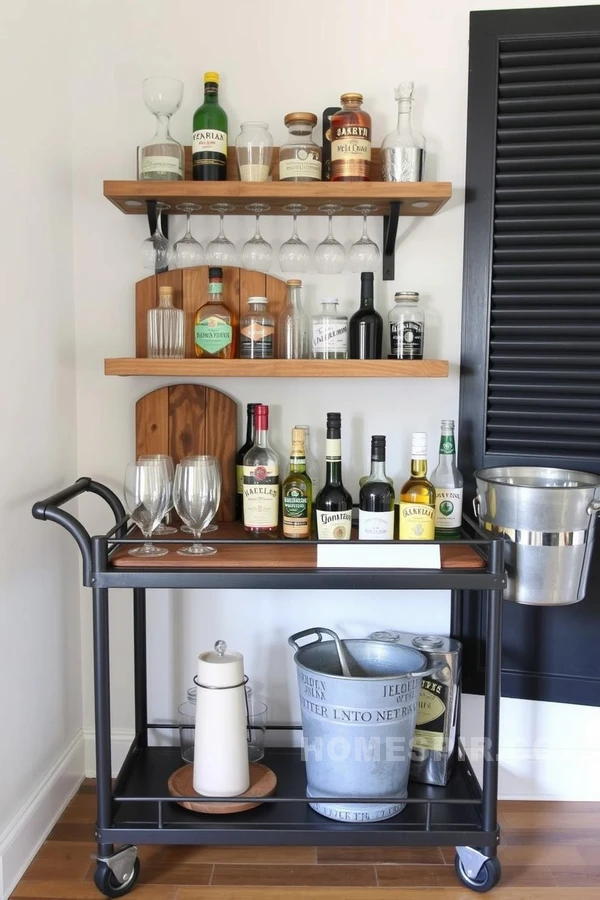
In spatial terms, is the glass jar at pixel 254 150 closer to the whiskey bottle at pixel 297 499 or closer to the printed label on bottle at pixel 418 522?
the whiskey bottle at pixel 297 499

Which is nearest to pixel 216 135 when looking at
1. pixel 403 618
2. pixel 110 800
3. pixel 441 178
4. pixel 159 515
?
pixel 441 178

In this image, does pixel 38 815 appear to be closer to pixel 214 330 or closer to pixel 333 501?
pixel 333 501

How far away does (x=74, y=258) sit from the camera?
1926 millimetres

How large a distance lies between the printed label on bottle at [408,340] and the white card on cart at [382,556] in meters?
0.46

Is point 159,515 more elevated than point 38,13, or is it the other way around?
point 38,13

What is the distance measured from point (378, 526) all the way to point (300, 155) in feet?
2.74

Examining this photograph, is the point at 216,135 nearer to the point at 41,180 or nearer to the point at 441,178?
the point at 41,180

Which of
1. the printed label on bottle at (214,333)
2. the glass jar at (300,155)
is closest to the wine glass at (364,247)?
the glass jar at (300,155)

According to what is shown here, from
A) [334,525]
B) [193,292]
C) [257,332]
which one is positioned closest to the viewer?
[334,525]

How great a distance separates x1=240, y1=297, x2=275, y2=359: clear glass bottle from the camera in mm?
1762

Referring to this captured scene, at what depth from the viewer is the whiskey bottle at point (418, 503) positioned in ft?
5.34

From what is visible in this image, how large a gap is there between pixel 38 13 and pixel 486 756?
1.84 m

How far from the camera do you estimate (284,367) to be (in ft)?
5.63

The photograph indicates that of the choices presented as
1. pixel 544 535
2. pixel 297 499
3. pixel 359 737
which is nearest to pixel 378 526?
pixel 297 499
